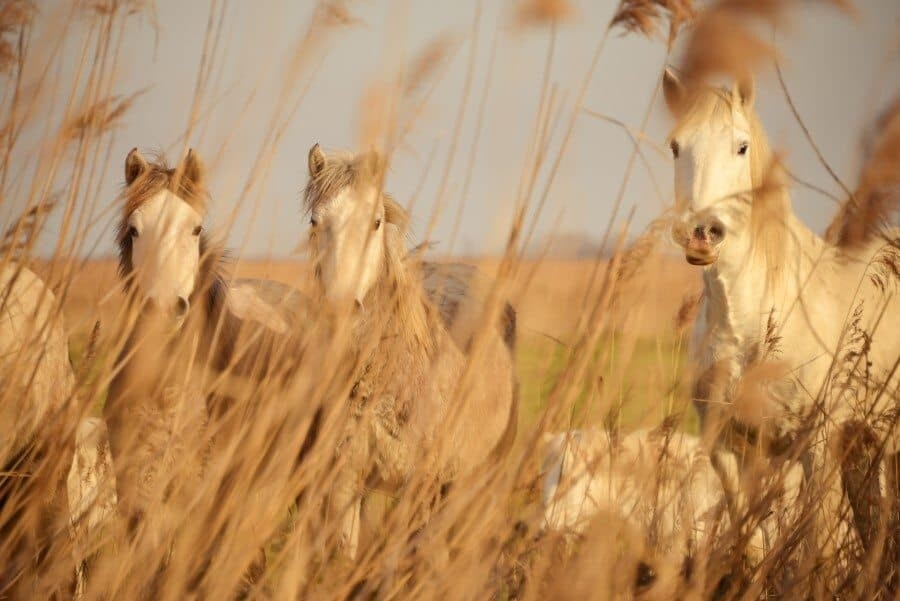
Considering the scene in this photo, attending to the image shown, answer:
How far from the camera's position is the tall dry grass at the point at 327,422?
1.48m

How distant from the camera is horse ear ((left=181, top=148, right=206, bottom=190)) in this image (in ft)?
10.3

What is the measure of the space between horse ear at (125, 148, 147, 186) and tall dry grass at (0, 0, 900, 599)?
4.50 ft

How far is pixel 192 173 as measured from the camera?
3.26m

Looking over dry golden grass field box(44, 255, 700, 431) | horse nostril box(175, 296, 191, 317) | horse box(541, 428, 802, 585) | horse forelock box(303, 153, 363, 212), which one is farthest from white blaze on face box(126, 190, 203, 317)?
horse box(541, 428, 802, 585)

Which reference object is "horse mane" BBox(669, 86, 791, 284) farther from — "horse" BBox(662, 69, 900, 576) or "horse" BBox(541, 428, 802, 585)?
"horse" BBox(541, 428, 802, 585)

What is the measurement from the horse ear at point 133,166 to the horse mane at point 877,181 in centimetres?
241

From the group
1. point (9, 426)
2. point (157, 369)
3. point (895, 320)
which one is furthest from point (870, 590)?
point (895, 320)

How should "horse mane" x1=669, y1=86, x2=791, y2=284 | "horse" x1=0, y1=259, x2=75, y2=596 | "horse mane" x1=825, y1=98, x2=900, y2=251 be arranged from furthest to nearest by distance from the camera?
"horse mane" x1=669, y1=86, x2=791, y2=284 < "horse mane" x1=825, y1=98, x2=900, y2=251 < "horse" x1=0, y1=259, x2=75, y2=596

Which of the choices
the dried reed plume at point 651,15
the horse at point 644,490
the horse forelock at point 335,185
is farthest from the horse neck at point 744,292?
the dried reed plume at point 651,15

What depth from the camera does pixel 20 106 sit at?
1.79 m

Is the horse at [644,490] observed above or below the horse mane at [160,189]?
below

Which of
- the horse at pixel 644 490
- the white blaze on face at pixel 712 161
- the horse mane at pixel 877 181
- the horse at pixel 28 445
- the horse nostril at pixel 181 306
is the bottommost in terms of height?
the horse at pixel 28 445

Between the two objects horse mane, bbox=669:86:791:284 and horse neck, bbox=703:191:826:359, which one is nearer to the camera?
horse mane, bbox=669:86:791:284

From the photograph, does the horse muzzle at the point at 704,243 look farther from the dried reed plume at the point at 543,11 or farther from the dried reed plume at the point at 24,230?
the dried reed plume at the point at 24,230
